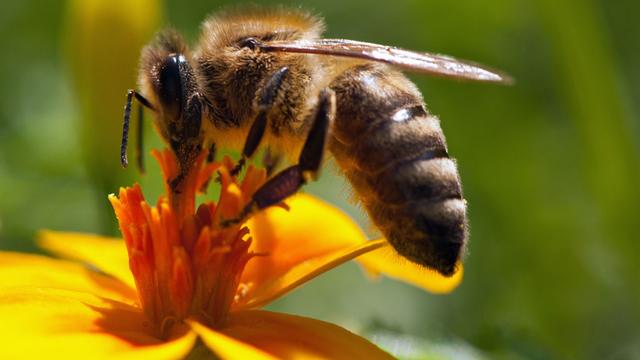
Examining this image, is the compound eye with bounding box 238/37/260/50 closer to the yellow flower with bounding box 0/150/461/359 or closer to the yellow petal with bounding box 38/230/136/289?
the yellow flower with bounding box 0/150/461/359

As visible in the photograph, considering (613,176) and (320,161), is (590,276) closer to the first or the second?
(613,176)

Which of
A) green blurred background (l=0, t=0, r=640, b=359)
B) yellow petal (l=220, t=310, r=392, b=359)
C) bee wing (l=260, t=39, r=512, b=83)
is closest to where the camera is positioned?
yellow petal (l=220, t=310, r=392, b=359)

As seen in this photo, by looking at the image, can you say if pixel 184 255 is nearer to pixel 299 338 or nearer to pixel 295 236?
pixel 299 338

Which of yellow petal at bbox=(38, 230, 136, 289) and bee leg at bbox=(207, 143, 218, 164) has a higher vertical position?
bee leg at bbox=(207, 143, 218, 164)

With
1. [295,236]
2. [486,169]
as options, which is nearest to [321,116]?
[295,236]

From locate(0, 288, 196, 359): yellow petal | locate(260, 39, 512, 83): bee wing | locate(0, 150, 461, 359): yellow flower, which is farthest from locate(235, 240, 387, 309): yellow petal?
locate(260, 39, 512, 83): bee wing

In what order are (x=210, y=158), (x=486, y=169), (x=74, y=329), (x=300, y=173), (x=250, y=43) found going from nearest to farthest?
(x=74, y=329) → (x=300, y=173) → (x=250, y=43) → (x=210, y=158) → (x=486, y=169)
